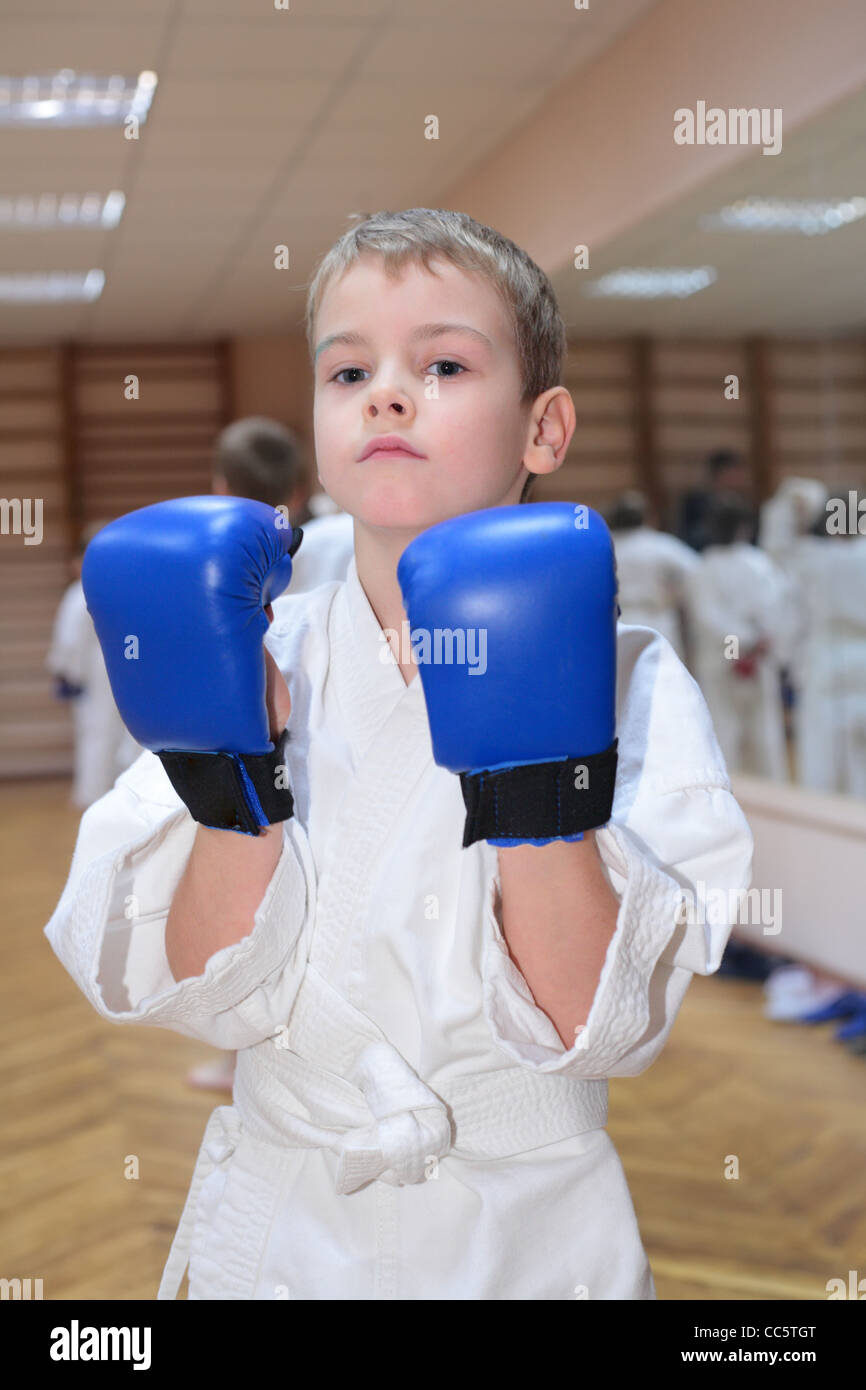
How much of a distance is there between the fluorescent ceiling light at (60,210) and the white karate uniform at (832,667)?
12.0 feet

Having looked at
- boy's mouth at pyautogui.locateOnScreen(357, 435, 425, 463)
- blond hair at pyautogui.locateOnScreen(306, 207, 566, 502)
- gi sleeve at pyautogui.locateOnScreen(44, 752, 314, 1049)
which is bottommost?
gi sleeve at pyautogui.locateOnScreen(44, 752, 314, 1049)

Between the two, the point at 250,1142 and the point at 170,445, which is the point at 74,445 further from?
the point at 250,1142

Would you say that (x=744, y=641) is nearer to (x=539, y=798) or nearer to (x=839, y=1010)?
(x=839, y=1010)

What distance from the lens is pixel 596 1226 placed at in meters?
0.98

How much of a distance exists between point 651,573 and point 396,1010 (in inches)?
170

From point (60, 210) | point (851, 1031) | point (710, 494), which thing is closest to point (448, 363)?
point (851, 1031)

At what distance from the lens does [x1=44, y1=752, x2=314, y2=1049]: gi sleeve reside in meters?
0.93

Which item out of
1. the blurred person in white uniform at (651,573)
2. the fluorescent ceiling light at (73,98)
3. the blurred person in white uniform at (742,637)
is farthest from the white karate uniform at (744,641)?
the fluorescent ceiling light at (73,98)

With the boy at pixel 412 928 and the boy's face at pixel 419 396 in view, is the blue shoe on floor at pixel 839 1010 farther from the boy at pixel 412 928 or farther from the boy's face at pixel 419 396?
the boy's face at pixel 419 396

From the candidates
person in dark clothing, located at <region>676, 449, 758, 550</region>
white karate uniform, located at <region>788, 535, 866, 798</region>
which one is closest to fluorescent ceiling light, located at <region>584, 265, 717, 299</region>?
person in dark clothing, located at <region>676, 449, 758, 550</region>

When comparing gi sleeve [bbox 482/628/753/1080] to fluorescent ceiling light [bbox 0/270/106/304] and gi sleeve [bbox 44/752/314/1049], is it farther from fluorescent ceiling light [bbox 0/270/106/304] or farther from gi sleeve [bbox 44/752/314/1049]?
fluorescent ceiling light [bbox 0/270/106/304]

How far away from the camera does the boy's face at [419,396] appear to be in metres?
0.90

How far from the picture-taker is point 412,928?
3.09ft

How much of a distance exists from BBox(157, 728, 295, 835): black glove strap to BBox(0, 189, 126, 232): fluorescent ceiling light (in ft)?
18.7
